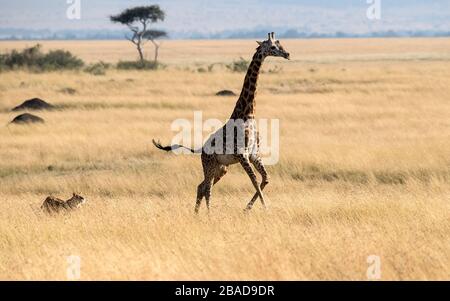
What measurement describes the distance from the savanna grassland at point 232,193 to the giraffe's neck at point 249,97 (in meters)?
1.16

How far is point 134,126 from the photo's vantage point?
24688mm

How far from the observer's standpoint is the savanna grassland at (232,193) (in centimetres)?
808

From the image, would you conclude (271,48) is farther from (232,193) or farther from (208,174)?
(232,193)

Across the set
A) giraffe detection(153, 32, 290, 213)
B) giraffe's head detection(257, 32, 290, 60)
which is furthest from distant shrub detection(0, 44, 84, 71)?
giraffe's head detection(257, 32, 290, 60)

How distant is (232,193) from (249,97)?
415cm

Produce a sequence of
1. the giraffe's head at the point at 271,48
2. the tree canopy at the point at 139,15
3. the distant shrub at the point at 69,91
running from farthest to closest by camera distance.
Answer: the tree canopy at the point at 139,15
the distant shrub at the point at 69,91
the giraffe's head at the point at 271,48

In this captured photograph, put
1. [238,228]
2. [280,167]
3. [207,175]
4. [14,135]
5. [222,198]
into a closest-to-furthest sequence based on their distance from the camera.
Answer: [238,228] < [207,175] < [222,198] < [280,167] < [14,135]

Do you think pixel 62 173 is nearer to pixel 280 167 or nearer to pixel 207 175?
pixel 280 167

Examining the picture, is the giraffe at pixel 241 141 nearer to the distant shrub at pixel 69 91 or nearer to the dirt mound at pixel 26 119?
the dirt mound at pixel 26 119

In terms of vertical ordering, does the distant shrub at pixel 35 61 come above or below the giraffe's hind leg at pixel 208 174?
below

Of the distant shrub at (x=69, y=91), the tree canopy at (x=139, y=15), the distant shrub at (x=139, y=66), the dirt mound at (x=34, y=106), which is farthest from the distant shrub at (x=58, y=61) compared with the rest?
the dirt mound at (x=34, y=106)

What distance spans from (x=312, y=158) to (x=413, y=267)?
31.5 ft

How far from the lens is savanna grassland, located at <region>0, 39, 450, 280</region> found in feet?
26.5
